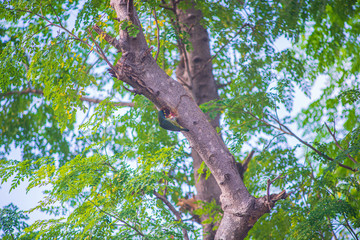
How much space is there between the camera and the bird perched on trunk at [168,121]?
2125 mm

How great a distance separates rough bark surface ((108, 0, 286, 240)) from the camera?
209 centimetres

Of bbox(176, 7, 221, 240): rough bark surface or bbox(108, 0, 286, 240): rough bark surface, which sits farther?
bbox(176, 7, 221, 240): rough bark surface

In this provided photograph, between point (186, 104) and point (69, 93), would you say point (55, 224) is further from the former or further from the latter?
point (186, 104)

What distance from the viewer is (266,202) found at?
2037 mm

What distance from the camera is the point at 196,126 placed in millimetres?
2125

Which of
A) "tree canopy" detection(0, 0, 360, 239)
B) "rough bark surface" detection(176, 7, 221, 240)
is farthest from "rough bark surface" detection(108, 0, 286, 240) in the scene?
"rough bark surface" detection(176, 7, 221, 240)

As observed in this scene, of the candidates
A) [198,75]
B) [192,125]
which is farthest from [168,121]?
[198,75]

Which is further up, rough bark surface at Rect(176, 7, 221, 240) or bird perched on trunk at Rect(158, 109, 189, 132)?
rough bark surface at Rect(176, 7, 221, 240)

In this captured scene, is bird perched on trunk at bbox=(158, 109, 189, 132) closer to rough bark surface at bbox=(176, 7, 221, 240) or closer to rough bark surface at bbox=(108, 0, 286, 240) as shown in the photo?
rough bark surface at bbox=(108, 0, 286, 240)

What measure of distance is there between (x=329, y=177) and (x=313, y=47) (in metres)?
1.53

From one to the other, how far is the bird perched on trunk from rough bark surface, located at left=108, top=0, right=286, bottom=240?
3 centimetres

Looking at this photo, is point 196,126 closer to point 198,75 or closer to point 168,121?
point 168,121

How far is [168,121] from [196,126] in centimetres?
18

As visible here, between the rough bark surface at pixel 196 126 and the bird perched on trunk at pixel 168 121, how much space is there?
34mm
